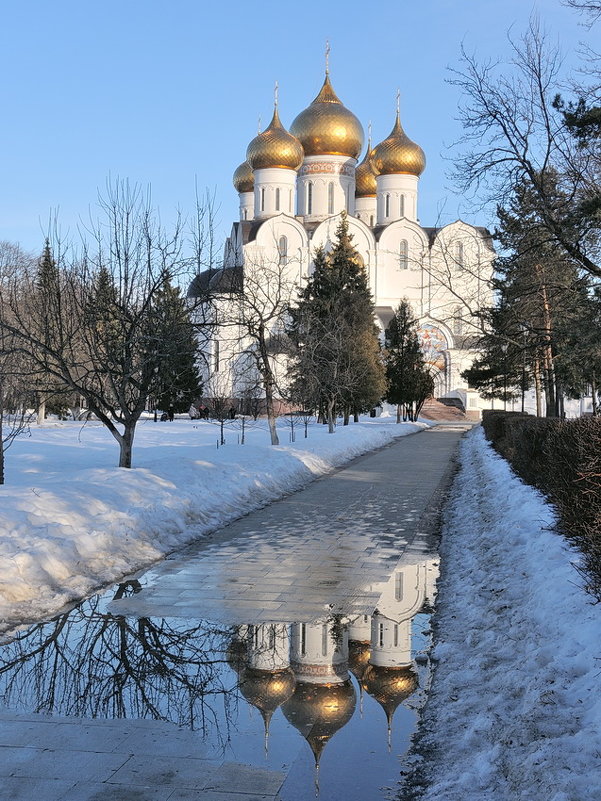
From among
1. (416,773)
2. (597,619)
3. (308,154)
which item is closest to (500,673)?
(597,619)

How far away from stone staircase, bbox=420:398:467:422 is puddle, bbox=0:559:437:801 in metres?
55.2

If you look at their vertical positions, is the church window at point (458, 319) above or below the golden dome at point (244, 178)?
below

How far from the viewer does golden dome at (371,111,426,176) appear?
2576 inches

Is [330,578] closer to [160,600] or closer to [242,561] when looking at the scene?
[242,561]

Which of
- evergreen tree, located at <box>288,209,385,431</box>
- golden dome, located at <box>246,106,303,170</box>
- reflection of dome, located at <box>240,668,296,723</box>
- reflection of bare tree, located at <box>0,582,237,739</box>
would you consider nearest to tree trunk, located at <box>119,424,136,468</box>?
reflection of bare tree, located at <box>0,582,237,739</box>

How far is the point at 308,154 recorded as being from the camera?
65938mm

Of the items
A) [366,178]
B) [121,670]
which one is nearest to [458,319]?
[121,670]

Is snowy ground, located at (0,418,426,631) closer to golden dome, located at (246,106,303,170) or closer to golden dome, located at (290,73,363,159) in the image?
golden dome, located at (246,106,303,170)

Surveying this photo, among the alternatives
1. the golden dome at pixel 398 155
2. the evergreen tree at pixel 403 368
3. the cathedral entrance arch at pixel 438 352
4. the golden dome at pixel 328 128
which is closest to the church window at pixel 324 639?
the evergreen tree at pixel 403 368

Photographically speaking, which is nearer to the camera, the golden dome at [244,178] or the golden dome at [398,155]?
the golden dome at [398,155]

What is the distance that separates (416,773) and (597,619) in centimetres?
160

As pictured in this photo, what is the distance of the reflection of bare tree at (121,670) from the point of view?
4.56 meters

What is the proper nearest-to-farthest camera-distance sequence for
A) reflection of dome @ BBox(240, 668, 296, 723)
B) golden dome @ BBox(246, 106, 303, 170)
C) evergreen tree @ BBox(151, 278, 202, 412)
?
1. reflection of dome @ BBox(240, 668, 296, 723)
2. evergreen tree @ BBox(151, 278, 202, 412)
3. golden dome @ BBox(246, 106, 303, 170)

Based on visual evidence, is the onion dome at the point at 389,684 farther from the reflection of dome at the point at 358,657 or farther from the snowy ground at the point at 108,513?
the snowy ground at the point at 108,513
